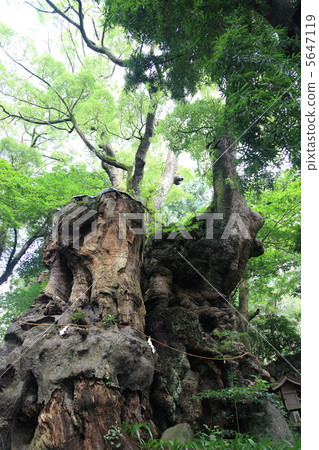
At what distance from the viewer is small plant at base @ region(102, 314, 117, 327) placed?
13.5ft

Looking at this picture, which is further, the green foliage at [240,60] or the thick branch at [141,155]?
the thick branch at [141,155]

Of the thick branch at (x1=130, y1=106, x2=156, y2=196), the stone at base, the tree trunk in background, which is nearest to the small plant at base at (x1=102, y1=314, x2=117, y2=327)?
the tree trunk in background

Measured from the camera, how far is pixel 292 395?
20.7 feet

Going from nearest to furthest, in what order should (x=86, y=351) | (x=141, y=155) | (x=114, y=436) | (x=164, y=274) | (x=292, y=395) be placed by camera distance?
(x=114, y=436)
(x=86, y=351)
(x=164, y=274)
(x=292, y=395)
(x=141, y=155)

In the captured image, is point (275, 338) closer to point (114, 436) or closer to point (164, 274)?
point (164, 274)

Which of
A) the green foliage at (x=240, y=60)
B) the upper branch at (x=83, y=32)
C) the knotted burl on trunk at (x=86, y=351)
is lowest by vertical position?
the knotted burl on trunk at (x=86, y=351)

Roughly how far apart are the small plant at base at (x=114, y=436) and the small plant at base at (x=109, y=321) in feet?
4.37

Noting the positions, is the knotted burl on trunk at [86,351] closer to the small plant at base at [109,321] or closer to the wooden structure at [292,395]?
the small plant at base at [109,321]

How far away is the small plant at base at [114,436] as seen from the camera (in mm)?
2941

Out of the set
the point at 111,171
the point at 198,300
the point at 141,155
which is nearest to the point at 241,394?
the point at 198,300

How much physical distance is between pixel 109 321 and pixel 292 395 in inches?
202

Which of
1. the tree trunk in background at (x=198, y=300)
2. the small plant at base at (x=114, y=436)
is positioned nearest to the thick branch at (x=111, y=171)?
the tree trunk in background at (x=198, y=300)
